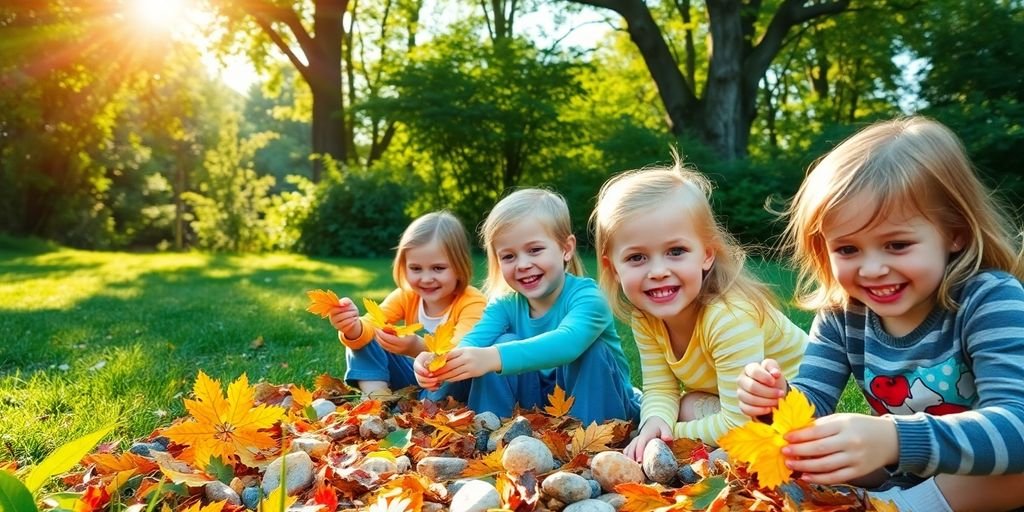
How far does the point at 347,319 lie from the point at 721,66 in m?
10.6

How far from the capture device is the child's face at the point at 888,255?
5.08 ft

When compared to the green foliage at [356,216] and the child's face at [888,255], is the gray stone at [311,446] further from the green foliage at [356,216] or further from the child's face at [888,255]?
the green foliage at [356,216]

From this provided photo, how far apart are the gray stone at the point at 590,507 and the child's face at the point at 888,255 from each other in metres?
0.72

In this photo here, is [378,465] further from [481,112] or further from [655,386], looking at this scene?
[481,112]

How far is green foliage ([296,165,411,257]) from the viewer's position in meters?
14.4

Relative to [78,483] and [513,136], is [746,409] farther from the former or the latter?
[513,136]

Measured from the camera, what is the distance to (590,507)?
5.15 ft

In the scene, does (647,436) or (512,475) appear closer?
(512,475)

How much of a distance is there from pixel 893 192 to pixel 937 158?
0.14 meters

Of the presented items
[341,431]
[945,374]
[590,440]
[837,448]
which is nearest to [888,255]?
[945,374]

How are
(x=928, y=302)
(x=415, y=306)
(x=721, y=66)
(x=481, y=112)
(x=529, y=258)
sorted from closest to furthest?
1. (x=928, y=302)
2. (x=529, y=258)
3. (x=415, y=306)
4. (x=721, y=66)
5. (x=481, y=112)

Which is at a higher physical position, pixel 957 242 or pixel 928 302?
pixel 957 242

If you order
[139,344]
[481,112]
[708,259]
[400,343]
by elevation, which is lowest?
[139,344]

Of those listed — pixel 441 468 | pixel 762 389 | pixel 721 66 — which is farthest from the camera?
pixel 721 66
